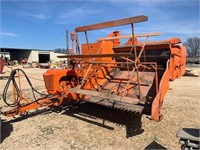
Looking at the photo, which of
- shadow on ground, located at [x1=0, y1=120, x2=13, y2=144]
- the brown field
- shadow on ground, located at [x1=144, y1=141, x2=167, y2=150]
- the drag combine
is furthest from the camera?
the drag combine

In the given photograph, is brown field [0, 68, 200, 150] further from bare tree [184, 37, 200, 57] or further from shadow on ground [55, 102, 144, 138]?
bare tree [184, 37, 200, 57]

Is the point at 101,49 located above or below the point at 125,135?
above

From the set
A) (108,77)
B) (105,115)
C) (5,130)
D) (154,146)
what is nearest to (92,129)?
(105,115)

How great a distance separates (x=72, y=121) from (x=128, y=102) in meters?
1.45

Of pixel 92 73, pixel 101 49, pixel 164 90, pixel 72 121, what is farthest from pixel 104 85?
pixel 164 90

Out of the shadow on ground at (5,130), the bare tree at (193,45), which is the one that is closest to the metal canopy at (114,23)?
the shadow on ground at (5,130)

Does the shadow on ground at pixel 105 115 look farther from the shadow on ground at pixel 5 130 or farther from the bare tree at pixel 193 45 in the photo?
the bare tree at pixel 193 45

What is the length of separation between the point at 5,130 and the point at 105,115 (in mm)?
2200

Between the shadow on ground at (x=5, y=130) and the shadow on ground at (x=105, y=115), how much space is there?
4.58 ft

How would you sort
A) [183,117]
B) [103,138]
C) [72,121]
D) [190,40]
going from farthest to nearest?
[190,40] → [183,117] → [72,121] → [103,138]

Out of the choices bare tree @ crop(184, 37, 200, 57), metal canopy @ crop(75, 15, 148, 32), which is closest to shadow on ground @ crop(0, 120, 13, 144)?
metal canopy @ crop(75, 15, 148, 32)

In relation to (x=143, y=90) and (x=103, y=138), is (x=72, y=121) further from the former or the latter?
(x=143, y=90)

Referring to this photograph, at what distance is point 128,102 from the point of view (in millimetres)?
4160

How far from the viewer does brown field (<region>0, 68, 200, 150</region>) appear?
3764 mm
